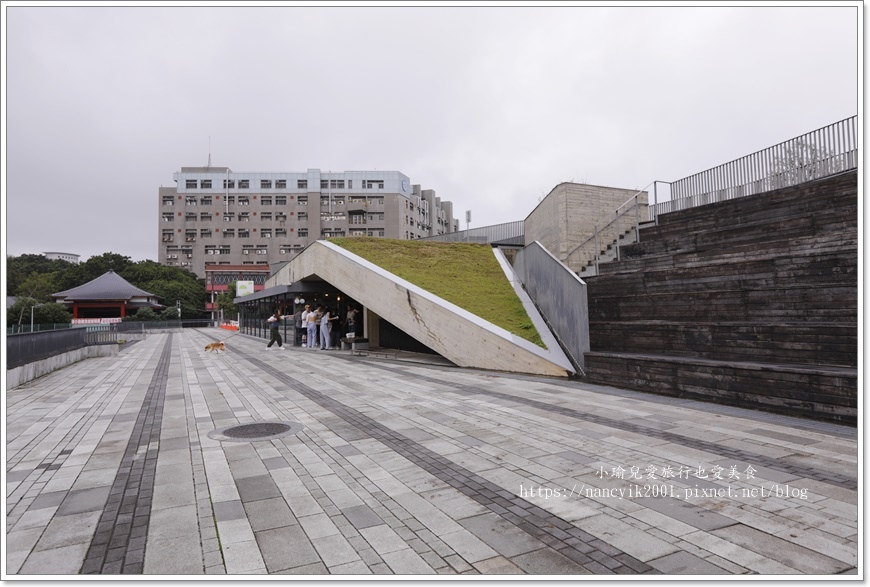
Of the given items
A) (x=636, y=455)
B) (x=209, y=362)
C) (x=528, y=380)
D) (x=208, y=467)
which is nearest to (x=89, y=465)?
(x=208, y=467)

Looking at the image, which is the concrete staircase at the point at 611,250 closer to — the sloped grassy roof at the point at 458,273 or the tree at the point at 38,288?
the sloped grassy roof at the point at 458,273

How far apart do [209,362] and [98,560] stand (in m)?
15.6

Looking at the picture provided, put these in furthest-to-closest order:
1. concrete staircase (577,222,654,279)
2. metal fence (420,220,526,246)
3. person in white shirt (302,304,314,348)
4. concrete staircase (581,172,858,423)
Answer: metal fence (420,220,526,246), person in white shirt (302,304,314,348), concrete staircase (577,222,654,279), concrete staircase (581,172,858,423)

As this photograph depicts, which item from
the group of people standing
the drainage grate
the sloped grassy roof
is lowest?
the drainage grate

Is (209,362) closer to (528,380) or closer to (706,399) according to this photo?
(528,380)

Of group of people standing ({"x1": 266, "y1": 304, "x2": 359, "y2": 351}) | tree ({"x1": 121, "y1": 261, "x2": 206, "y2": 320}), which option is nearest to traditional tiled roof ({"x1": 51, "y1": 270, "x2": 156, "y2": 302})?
tree ({"x1": 121, "y1": 261, "x2": 206, "y2": 320})

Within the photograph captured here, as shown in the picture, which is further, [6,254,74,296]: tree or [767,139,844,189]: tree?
[6,254,74,296]: tree

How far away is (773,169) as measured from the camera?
15.6 m

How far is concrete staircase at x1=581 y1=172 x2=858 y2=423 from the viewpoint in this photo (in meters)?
7.46

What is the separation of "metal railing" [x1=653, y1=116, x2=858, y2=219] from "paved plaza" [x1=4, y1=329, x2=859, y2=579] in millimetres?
10567

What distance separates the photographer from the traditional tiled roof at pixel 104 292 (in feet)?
199

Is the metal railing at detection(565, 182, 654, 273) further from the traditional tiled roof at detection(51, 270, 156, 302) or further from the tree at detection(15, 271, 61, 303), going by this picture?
the tree at detection(15, 271, 61, 303)

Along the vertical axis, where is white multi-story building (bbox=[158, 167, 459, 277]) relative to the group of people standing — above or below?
above

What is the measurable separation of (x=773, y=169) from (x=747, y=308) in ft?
29.0
